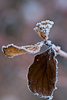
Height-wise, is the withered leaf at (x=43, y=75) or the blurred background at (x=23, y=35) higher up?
the blurred background at (x=23, y=35)

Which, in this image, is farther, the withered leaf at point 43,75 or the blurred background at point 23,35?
the blurred background at point 23,35

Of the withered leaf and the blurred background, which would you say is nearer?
the withered leaf

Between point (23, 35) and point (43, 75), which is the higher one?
point (23, 35)

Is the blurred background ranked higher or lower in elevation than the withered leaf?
higher
